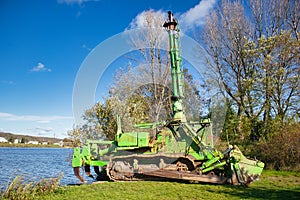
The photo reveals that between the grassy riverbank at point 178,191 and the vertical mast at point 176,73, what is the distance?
2.91 meters

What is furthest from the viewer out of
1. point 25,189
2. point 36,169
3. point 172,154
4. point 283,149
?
point 36,169

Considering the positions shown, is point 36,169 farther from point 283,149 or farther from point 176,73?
point 283,149

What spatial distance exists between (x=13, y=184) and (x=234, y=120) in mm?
14018

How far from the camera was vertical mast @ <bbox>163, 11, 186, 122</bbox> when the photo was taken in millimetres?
11836

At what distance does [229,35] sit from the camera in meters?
21.1

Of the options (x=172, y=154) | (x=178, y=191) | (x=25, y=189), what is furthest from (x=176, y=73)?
(x=25, y=189)

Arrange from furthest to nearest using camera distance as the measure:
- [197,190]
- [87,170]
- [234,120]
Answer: [234,120], [87,170], [197,190]

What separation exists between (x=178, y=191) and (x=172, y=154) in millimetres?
2049

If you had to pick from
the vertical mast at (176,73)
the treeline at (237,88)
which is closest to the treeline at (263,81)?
the treeline at (237,88)

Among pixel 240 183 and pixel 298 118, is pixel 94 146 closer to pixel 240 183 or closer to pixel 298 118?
pixel 240 183

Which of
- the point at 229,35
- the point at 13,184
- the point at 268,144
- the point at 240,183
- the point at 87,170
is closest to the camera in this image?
the point at 13,184

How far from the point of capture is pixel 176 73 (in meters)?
12.0

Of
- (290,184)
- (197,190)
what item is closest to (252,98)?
(290,184)

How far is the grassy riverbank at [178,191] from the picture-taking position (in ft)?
27.3
